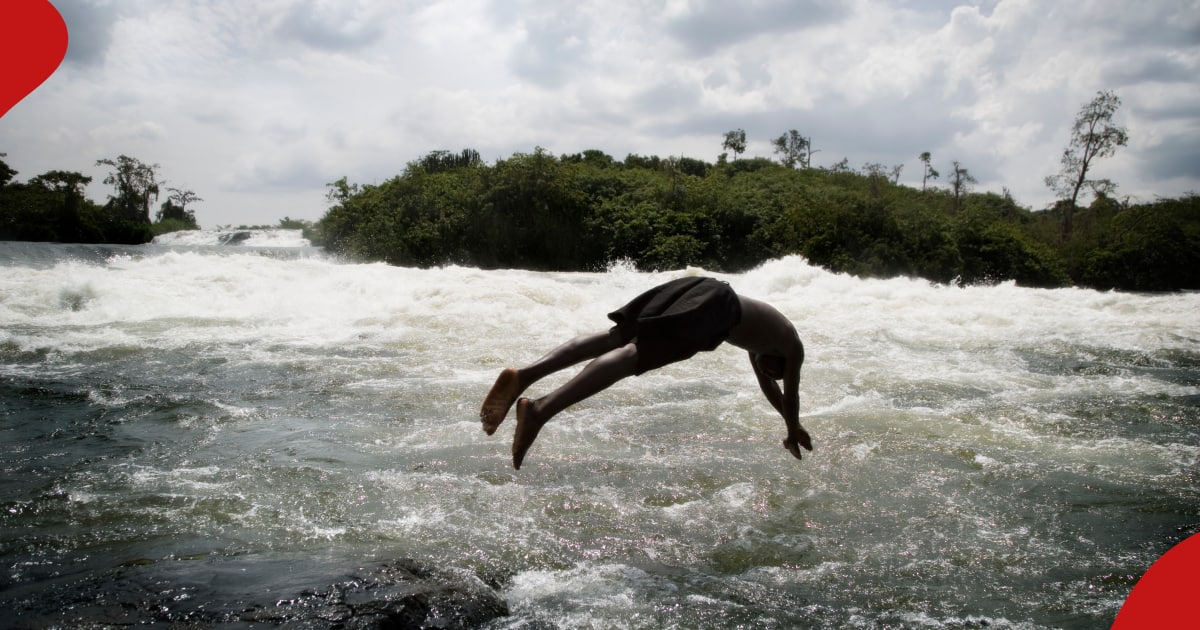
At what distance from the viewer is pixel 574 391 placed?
9.98 feet

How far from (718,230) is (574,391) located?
27126 millimetres

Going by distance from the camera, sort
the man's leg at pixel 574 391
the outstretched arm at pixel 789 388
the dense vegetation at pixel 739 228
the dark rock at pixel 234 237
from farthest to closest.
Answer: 1. the dark rock at pixel 234 237
2. the dense vegetation at pixel 739 228
3. the outstretched arm at pixel 789 388
4. the man's leg at pixel 574 391

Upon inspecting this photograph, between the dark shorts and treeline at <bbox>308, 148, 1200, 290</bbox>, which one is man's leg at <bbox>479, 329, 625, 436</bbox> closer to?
the dark shorts

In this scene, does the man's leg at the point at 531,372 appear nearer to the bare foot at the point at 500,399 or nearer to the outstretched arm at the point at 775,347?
the bare foot at the point at 500,399

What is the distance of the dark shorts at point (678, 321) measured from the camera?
3232mm

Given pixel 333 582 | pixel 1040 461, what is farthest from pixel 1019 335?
pixel 333 582

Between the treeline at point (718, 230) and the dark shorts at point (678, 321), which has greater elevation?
the treeline at point (718, 230)

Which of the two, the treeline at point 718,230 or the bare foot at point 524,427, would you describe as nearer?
the bare foot at point 524,427

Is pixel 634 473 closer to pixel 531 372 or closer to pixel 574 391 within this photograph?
pixel 531 372

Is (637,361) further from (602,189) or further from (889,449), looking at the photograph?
(602,189)

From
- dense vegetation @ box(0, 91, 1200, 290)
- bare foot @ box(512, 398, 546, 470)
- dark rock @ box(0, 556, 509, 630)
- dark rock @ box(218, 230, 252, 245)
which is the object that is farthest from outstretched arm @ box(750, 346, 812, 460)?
dark rock @ box(218, 230, 252, 245)

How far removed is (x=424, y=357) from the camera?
9.04 metres

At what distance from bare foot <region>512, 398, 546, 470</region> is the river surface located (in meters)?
0.58

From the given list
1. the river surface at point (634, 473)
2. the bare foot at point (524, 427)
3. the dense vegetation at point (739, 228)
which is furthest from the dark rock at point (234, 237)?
the bare foot at point (524, 427)
